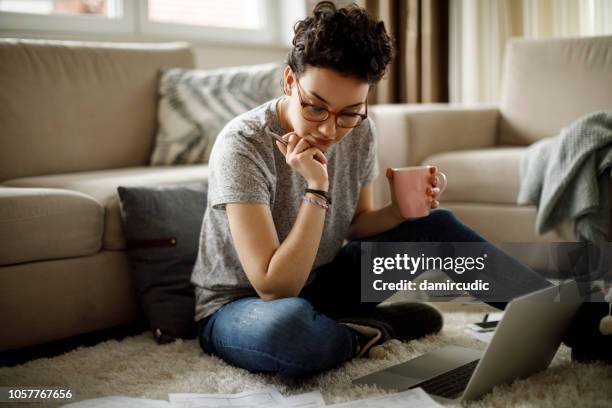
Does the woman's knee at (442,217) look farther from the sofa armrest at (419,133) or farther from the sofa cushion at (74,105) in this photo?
the sofa cushion at (74,105)

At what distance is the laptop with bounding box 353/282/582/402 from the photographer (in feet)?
3.95

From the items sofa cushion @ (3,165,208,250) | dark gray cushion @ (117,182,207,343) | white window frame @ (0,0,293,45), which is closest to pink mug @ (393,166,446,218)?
dark gray cushion @ (117,182,207,343)

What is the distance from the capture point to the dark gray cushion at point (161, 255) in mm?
1774

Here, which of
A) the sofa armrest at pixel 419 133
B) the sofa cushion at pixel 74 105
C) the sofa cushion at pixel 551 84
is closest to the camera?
the sofa cushion at pixel 74 105

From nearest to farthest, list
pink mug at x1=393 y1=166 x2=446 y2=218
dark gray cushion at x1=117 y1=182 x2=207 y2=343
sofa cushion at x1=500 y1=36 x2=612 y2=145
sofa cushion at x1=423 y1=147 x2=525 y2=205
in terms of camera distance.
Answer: pink mug at x1=393 y1=166 x2=446 y2=218
dark gray cushion at x1=117 y1=182 x2=207 y2=343
sofa cushion at x1=423 y1=147 x2=525 y2=205
sofa cushion at x1=500 y1=36 x2=612 y2=145

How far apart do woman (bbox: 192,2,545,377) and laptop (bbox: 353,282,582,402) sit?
0.38 feet

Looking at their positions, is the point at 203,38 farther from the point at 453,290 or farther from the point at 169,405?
the point at 169,405

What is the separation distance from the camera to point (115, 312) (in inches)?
72.1

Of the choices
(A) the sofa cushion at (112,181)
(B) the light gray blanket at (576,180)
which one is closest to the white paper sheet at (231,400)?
(A) the sofa cushion at (112,181)

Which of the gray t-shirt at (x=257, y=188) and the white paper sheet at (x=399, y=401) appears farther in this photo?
the gray t-shirt at (x=257, y=188)

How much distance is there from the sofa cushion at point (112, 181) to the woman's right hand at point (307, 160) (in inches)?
26.9

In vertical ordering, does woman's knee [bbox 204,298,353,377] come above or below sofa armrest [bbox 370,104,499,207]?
below

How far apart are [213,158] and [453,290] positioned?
2.13 feet

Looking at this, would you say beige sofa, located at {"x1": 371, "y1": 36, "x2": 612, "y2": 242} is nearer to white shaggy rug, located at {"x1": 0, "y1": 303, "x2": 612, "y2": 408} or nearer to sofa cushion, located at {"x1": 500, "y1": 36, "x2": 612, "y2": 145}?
sofa cushion, located at {"x1": 500, "y1": 36, "x2": 612, "y2": 145}
